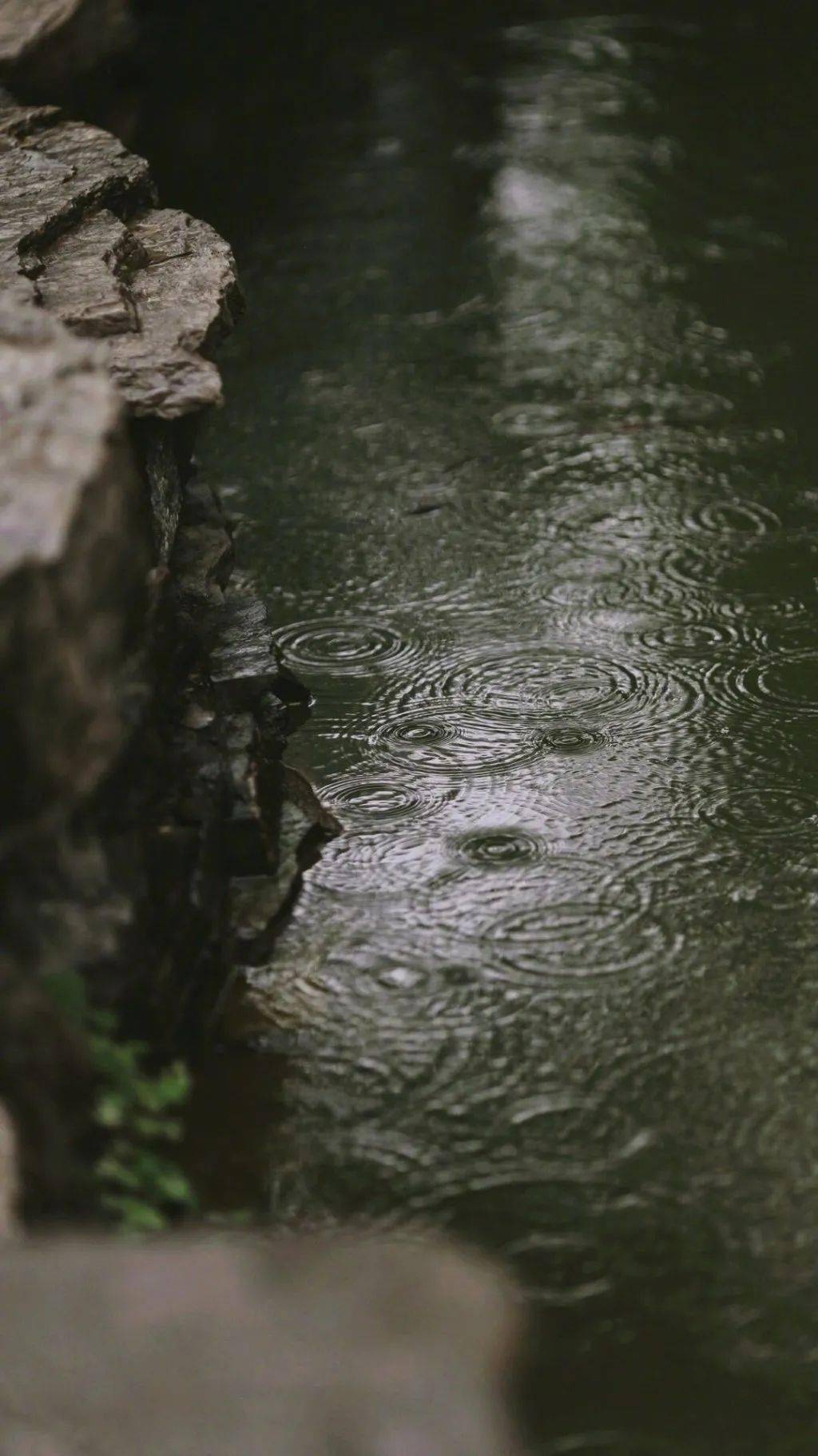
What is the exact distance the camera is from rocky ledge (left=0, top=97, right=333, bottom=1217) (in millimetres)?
1496

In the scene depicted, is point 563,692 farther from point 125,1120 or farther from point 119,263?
point 125,1120

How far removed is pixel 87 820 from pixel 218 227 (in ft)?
11.7

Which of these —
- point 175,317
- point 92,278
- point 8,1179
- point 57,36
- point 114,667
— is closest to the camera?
point 8,1179

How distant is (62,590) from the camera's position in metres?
1.47

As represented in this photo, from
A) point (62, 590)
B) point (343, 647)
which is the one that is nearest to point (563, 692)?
point (343, 647)

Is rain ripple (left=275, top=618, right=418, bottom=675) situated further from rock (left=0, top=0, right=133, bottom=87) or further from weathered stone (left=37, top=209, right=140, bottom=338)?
rock (left=0, top=0, right=133, bottom=87)

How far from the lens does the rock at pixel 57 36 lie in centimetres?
387

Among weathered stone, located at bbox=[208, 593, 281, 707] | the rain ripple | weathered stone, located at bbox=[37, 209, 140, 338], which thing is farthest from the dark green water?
weathered stone, located at bbox=[37, 209, 140, 338]

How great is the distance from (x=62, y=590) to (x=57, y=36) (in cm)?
304

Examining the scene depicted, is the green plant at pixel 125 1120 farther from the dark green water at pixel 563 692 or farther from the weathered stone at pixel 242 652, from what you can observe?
the weathered stone at pixel 242 652

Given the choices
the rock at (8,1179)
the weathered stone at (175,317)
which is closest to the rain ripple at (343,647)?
the weathered stone at (175,317)

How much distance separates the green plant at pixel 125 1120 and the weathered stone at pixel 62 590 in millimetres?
217

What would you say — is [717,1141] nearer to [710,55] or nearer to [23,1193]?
[23,1193]

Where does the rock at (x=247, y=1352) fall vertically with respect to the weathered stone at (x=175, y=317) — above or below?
below
